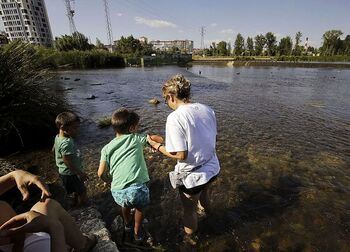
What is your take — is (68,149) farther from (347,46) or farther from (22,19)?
(22,19)

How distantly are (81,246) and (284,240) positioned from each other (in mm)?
3079

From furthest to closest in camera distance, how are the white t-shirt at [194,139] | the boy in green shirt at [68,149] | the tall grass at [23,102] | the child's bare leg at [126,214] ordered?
the tall grass at [23,102] < the boy in green shirt at [68,149] < the child's bare leg at [126,214] < the white t-shirt at [194,139]

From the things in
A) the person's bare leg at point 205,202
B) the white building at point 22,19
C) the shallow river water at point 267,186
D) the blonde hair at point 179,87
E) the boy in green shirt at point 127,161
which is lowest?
the shallow river water at point 267,186

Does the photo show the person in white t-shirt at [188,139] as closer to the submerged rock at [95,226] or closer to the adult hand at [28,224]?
the submerged rock at [95,226]

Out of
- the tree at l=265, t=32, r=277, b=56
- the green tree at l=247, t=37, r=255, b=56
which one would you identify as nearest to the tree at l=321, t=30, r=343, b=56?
the tree at l=265, t=32, r=277, b=56

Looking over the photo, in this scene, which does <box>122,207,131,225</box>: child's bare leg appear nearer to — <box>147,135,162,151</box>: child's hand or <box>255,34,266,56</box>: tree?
<box>147,135,162,151</box>: child's hand

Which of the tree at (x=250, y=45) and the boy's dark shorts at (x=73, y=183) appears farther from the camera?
the tree at (x=250, y=45)

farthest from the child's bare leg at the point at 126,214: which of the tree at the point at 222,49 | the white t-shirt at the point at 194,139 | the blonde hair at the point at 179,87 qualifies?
the tree at the point at 222,49

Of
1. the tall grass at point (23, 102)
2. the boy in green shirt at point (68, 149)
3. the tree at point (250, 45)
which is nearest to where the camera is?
the boy in green shirt at point (68, 149)

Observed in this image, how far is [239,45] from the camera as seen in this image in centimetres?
11944

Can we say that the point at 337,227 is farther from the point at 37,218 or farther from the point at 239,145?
the point at 37,218

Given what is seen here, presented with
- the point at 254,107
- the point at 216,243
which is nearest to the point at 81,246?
the point at 216,243

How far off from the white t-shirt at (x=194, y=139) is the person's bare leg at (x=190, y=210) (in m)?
0.28

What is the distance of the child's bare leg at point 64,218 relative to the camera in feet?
8.29
